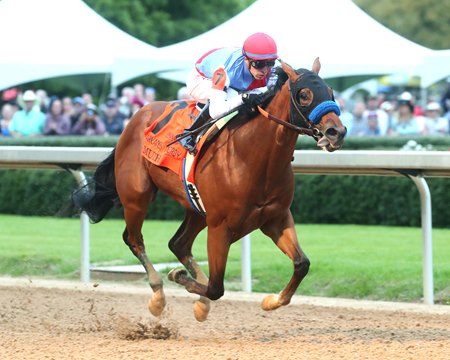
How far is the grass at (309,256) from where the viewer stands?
9000mm

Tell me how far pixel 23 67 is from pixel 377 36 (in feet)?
16.8

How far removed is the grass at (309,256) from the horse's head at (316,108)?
2673 mm

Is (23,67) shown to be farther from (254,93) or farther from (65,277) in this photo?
(254,93)

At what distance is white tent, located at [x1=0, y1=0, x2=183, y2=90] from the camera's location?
17.2 meters

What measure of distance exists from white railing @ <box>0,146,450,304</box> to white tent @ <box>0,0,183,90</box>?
738cm

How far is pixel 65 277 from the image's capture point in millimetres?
10055

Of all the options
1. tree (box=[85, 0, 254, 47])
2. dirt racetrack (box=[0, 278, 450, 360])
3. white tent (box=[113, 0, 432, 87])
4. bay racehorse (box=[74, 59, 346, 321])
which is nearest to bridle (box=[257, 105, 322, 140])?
bay racehorse (box=[74, 59, 346, 321])

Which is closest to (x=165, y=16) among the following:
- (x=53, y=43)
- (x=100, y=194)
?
(x=53, y=43)

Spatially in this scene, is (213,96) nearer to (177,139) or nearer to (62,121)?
(177,139)

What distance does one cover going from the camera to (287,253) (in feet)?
22.9

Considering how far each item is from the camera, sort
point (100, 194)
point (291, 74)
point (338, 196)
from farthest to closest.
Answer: point (338, 196) → point (100, 194) → point (291, 74)

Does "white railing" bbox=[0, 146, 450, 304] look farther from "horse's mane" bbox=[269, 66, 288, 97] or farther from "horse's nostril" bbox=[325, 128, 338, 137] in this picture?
"horse's nostril" bbox=[325, 128, 338, 137]

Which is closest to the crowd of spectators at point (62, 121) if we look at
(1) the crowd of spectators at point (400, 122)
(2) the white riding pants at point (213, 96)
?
(1) the crowd of spectators at point (400, 122)

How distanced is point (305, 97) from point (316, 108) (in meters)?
0.16
